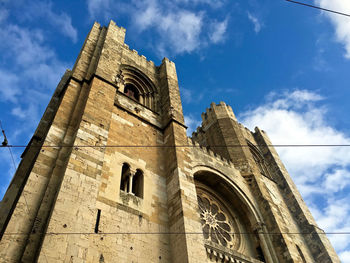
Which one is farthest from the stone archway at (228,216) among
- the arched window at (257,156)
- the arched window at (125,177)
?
the arched window at (257,156)

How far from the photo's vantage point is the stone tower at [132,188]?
617 cm

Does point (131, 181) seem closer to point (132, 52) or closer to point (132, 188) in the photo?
point (132, 188)

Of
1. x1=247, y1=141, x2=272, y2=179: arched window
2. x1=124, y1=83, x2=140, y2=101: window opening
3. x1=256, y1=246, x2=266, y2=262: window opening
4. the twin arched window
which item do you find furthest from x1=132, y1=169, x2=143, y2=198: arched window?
x1=247, y1=141, x2=272, y2=179: arched window

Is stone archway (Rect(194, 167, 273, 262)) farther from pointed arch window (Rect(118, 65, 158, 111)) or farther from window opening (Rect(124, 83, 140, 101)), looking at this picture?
window opening (Rect(124, 83, 140, 101))

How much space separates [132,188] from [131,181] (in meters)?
0.49

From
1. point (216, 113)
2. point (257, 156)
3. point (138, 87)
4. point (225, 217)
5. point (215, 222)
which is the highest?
point (216, 113)

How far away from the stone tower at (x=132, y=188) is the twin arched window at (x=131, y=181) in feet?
0.12

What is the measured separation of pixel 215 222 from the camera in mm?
12133

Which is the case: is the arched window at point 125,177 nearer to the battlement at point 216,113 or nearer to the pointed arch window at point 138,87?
the pointed arch window at point 138,87

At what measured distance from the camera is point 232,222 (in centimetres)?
1291

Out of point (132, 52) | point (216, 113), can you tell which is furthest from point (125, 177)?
point (216, 113)

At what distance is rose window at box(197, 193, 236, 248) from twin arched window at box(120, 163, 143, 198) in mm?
3684

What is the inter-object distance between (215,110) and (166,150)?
8.77 metres

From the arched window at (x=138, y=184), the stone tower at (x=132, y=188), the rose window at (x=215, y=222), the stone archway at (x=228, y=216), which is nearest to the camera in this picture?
the stone tower at (x=132, y=188)
